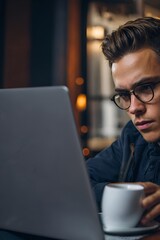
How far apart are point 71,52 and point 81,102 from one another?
47cm

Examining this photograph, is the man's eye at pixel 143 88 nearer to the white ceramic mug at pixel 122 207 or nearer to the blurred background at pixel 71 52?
the white ceramic mug at pixel 122 207

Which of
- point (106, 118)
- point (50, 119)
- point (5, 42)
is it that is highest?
point (5, 42)

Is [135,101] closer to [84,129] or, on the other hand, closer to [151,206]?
[151,206]

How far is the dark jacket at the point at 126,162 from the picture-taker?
1204 millimetres

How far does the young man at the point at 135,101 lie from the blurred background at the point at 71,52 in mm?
2314

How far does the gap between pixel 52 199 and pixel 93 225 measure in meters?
0.09

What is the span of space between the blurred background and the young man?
2.31 meters

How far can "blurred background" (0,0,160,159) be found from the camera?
3656 mm

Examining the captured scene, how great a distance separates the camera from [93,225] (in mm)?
661

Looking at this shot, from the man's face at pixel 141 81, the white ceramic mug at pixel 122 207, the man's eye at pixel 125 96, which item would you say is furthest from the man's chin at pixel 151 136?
the white ceramic mug at pixel 122 207

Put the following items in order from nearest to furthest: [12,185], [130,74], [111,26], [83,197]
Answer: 1. [83,197]
2. [12,185]
3. [130,74]
4. [111,26]

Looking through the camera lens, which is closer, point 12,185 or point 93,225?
point 93,225

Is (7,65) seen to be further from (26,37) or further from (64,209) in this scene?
(64,209)

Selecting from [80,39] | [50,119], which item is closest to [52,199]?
[50,119]
